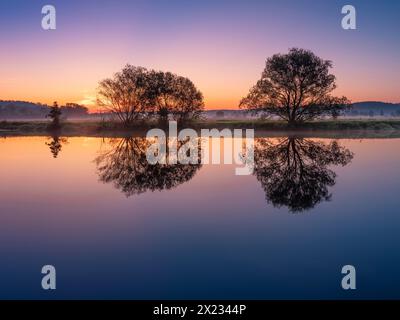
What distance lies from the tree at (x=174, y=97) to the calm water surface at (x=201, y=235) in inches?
2062

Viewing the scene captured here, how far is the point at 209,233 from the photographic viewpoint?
10242 millimetres

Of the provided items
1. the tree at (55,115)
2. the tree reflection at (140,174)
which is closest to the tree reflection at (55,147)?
the tree reflection at (140,174)

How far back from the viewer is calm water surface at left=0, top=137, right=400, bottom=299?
7188 mm

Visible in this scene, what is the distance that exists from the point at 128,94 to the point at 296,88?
3044cm

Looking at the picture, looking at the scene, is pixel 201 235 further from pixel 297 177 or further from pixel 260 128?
pixel 260 128

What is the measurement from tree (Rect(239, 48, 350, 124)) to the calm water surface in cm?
4434

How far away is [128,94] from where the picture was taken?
6844 centimetres

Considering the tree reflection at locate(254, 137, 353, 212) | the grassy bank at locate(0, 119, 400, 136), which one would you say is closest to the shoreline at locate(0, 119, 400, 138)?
the grassy bank at locate(0, 119, 400, 136)

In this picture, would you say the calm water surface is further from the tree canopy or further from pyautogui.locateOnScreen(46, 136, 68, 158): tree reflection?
the tree canopy

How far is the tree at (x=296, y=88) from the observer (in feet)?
202

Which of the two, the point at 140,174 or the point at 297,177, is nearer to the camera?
the point at 297,177

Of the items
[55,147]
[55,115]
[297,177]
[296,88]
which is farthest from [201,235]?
[55,115]
